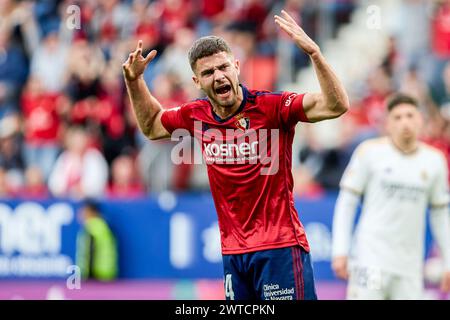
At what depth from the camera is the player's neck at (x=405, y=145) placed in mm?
8430

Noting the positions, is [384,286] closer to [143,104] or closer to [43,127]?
[143,104]

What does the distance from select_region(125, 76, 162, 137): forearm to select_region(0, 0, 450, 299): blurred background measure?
522 centimetres

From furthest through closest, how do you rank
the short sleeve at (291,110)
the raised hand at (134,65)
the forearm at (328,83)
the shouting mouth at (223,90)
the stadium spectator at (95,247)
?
the stadium spectator at (95,247) < the raised hand at (134,65) < the shouting mouth at (223,90) < the short sleeve at (291,110) < the forearm at (328,83)

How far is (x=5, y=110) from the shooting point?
51.7 ft

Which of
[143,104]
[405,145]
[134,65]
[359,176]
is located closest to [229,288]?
[143,104]

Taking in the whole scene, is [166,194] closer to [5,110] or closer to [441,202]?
[5,110]

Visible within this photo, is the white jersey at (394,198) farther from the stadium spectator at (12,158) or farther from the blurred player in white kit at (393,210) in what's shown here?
the stadium spectator at (12,158)

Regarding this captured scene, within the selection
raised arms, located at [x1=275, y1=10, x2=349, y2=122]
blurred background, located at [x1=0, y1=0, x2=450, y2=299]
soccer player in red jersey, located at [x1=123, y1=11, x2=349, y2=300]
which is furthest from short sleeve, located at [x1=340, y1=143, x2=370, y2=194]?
blurred background, located at [x1=0, y1=0, x2=450, y2=299]

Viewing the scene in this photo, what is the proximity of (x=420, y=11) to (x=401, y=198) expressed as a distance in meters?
8.29

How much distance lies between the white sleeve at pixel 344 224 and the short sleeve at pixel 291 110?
2.13 metres

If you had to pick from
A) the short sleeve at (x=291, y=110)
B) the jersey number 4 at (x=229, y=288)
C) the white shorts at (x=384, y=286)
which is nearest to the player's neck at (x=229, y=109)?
the short sleeve at (x=291, y=110)

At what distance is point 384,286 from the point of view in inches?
321

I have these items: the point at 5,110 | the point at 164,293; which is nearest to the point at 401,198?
the point at 164,293

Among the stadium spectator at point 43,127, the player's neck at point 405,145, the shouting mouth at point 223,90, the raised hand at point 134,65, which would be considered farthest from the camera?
the stadium spectator at point 43,127
